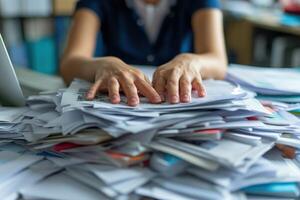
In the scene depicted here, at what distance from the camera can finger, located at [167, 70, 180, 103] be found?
699 millimetres

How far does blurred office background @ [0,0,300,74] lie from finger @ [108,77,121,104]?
64.3 inches

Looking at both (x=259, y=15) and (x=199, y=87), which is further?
(x=259, y=15)

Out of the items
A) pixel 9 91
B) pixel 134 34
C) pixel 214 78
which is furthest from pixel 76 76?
pixel 134 34

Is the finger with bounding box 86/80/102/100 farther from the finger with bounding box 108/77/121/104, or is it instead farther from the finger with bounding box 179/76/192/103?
the finger with bounding box 179/76/192/103

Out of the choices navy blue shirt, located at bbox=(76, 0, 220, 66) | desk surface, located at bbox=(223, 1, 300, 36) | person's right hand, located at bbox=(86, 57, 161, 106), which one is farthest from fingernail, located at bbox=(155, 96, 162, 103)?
desk surface, located at bbox=(223, 1, 300, 36)

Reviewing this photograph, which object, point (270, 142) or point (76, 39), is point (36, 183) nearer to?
point (270, 142)

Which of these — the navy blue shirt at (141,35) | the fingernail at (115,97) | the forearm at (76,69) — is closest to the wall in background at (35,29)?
the navy blue shirt at (141,35)

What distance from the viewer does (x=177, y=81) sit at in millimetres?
753

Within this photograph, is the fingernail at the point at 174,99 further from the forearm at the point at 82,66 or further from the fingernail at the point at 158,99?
the forearm at the point at 82,66

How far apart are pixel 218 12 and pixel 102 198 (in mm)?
833

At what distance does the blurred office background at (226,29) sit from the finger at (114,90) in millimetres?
1634

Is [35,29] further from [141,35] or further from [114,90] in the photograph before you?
[114,90]

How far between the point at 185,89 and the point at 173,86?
2 cm

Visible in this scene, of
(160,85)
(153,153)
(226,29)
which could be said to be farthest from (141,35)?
(226,29)
